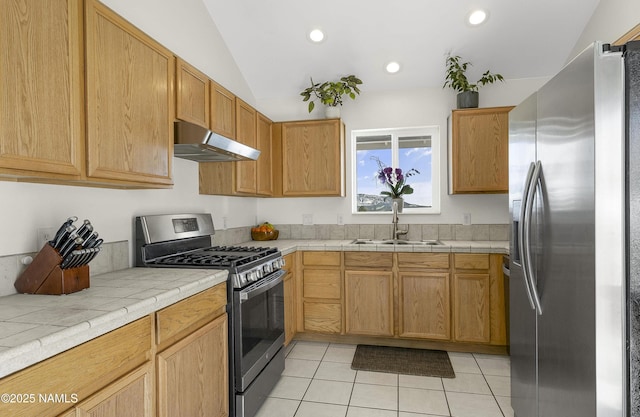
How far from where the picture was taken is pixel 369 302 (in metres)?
3.12

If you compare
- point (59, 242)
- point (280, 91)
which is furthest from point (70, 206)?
point (280, 91)

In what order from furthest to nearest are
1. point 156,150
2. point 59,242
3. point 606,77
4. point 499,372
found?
1. point 499,372
2. point 156,150
3. point 59,242
4. point 606,77

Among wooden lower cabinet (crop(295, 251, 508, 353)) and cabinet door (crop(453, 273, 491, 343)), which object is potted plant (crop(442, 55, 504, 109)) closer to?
wooden lower cabinet (crop(295, 251, 508, 353))

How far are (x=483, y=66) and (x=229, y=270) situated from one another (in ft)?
9.86

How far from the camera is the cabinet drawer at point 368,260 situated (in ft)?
10.1

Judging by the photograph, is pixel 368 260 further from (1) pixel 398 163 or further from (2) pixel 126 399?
(2) pixel 126 399

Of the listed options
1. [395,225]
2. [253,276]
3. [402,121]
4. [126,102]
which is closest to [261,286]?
[253,276]

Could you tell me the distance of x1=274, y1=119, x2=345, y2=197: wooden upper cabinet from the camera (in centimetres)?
346

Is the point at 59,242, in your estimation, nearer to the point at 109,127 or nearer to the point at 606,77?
the point at 109,127

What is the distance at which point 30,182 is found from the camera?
1525mm

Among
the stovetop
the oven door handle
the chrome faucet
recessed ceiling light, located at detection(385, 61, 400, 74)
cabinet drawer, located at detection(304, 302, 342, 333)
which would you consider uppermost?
recessed ceiling light, located at detection(385, 61, 400, 74)

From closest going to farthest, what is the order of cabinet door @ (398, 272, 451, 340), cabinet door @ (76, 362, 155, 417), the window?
cabinet door @ (76, 362, 155, 417) → cabinet door @ (398, 272, 451, 340) → the window

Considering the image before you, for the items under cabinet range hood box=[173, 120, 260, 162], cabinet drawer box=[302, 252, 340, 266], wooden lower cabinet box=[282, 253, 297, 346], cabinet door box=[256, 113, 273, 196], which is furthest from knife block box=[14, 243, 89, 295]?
cabinet drawer box=[302, 252, 340, 266]

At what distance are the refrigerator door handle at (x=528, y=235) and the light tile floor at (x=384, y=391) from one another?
1009 mm
